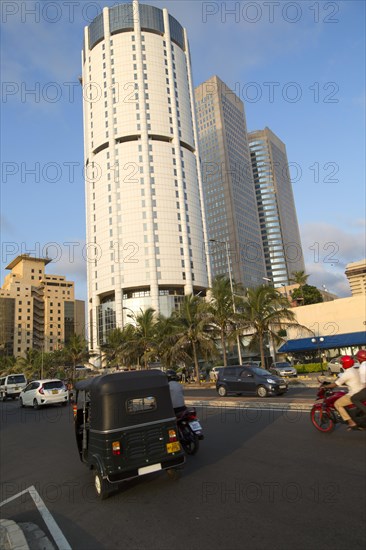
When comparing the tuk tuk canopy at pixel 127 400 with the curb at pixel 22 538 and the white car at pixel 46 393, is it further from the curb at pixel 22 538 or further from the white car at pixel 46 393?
the white car at pixel 46 393

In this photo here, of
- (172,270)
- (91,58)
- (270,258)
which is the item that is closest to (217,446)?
(172,270)

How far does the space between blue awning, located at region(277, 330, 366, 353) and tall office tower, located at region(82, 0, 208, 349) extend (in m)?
42.7

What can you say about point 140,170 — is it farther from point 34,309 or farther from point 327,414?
point 327,414

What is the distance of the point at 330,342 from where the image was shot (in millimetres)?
42594

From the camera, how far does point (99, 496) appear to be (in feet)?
20.9

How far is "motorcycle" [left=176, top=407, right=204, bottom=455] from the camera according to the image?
28.5 ft

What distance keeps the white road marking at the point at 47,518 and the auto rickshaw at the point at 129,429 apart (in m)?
0.84

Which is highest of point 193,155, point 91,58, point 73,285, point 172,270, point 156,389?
point 91,58

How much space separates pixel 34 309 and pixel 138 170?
8174 cm

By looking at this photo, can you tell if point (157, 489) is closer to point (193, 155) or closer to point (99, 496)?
point (99, 496)

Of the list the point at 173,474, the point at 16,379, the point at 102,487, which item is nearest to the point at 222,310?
the point at 16,379

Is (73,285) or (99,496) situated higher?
(73,285)

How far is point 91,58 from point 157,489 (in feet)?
387

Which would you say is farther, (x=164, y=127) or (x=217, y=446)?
(x=164, y=127)
